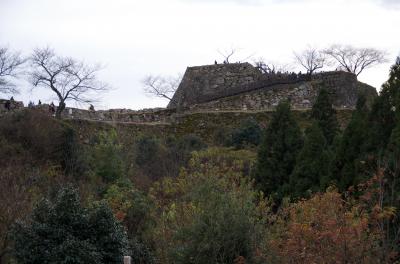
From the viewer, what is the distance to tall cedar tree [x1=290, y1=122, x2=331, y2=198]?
21.5 meters

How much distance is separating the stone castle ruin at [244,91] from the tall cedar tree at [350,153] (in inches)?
817

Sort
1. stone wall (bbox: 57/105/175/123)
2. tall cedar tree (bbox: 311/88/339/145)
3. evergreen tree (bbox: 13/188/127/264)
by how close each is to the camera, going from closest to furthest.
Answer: evergreen tree (bbox: 13/188/127/264)
tall cedar tree (bbox: 311/88/339/145)
stone wall (bbox: 57/105/175/123)

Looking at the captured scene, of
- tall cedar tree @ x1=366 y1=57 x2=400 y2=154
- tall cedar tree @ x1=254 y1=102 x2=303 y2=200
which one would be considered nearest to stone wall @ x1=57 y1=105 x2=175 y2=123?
tall cedar tree @ x1=254 y1=102 x2=303 y2=200

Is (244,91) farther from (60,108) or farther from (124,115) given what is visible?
(60,108)

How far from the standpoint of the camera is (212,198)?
51.9 ft

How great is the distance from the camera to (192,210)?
54.3 feet

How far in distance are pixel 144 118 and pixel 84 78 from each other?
5241 mm

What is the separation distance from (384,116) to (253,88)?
80.0ft

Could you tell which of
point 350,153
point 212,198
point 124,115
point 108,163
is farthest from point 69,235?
point 124,115

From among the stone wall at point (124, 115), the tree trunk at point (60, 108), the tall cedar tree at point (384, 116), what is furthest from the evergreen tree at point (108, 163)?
the tall cedar tree at point (384, 116)

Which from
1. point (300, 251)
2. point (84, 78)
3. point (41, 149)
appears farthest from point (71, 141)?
point (300, 251)

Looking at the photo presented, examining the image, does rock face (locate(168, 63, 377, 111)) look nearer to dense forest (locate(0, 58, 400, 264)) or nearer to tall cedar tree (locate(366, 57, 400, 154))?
dense forest (locate(0, 58, 400, 264))

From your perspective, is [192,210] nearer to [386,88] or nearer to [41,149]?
[386,88]

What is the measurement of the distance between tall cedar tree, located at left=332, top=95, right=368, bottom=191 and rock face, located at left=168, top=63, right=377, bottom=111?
21.6m
